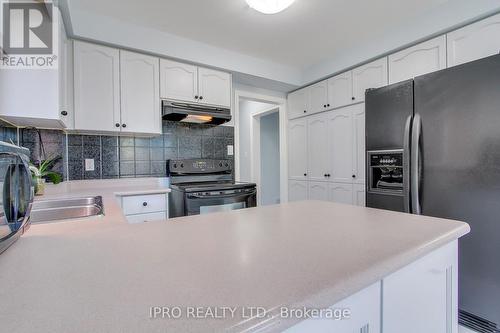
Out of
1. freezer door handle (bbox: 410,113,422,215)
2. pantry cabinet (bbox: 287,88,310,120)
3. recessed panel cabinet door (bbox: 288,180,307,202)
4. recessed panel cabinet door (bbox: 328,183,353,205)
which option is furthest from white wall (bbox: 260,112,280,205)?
freezer door handle (bbox: 410,113,422,215)

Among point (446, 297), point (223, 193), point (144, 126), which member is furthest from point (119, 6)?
point (446, 297)

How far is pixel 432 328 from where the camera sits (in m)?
0.72

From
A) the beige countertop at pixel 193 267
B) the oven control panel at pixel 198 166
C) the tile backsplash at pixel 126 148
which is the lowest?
the beige countertop at pixel 193 267

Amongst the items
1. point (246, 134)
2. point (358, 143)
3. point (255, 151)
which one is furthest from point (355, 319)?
point (246, 134)

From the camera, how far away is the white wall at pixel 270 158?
17.4 ft

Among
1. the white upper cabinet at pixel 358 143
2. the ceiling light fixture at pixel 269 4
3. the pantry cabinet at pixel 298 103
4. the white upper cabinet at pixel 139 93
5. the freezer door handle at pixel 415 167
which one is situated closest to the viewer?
the ceiling light fixture at pixel 269 4

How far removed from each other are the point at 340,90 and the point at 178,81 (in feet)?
5.96

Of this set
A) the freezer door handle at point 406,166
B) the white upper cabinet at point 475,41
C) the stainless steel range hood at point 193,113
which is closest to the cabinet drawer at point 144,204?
the stainless steel range hood at point 193,113

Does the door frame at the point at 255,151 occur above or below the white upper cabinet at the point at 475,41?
below

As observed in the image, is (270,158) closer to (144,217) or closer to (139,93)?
(139,93)

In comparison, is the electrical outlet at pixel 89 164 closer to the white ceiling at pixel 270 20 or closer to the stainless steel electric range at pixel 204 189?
the stainless steel electric range at pixel 204 189

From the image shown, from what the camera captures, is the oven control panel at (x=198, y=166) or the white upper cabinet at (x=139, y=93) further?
the oven control panel at (x=198, y=166)

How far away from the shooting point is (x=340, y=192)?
290 centimetres

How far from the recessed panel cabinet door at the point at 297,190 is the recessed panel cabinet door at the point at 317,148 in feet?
0.60
